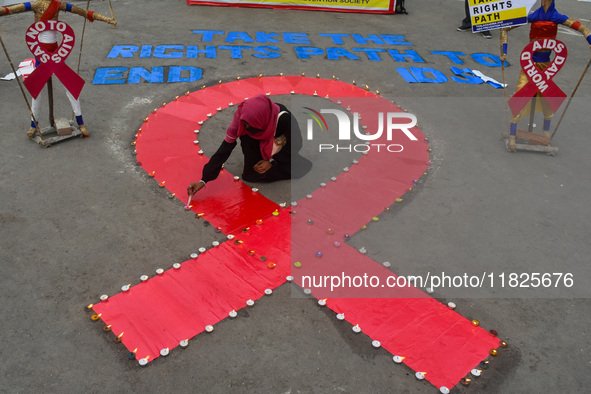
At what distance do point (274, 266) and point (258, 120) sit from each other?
1.79m

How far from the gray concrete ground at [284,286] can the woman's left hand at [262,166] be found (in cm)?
22

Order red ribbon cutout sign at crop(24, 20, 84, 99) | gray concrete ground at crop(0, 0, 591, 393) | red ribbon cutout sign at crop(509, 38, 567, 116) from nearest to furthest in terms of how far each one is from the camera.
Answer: gray concrete ground at crop(0, 0, 591, 393)
red ribbon cutout sign at crop(24, 20, 84, 99)
red ribbon cutout sign at crop(509, 38, 567, 116)

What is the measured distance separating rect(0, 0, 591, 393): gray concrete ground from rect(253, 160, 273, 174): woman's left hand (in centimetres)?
22

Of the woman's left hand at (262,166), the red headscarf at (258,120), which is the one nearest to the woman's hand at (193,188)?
the red headscarf at (258,120)

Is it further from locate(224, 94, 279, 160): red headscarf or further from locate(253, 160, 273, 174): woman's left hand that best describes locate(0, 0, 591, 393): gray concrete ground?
locate(224, 94, 279, 160): red headscarf

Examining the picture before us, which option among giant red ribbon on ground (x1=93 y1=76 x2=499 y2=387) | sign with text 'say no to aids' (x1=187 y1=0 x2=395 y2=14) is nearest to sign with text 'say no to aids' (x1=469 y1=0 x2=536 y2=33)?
giant red ribbon on ground (x1=93 y1=76 x2=499 y2=387)

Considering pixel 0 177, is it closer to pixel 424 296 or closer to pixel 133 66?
pixel 133 66

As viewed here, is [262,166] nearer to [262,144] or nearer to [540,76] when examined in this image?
[262,144]

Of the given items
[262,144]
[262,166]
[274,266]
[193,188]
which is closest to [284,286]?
[274,266]

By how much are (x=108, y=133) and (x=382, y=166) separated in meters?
4.05

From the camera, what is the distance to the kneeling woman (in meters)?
5.91

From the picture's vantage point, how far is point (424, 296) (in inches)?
192

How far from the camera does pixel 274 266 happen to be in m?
5.14

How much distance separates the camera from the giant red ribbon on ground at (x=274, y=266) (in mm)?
4383
